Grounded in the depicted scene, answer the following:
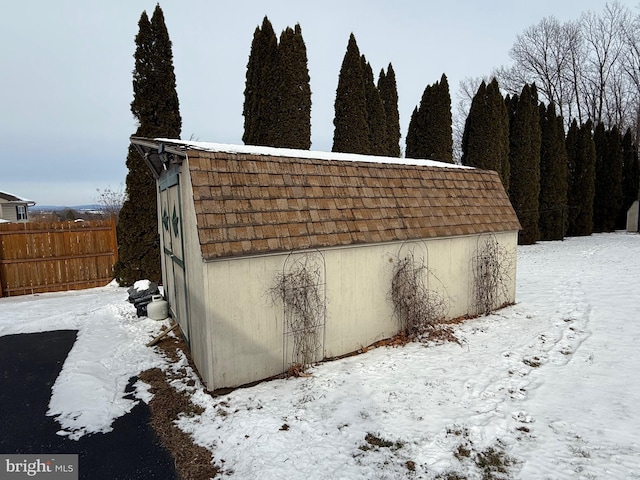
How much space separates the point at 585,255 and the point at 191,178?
1482cm

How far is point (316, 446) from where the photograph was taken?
3020mm

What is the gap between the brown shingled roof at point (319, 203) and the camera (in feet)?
13.2

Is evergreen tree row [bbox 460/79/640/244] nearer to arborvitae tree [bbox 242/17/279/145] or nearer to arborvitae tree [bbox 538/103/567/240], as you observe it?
arborvitae tree [bbox 538/103/567/240]

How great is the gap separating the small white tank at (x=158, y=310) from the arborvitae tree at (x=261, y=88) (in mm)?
7389

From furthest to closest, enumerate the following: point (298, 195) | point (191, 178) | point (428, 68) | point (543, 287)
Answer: point (428, 68), point (543, 287), point (298, 195), point (191, 178)

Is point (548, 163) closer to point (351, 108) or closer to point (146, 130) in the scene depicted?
point (351, 108)

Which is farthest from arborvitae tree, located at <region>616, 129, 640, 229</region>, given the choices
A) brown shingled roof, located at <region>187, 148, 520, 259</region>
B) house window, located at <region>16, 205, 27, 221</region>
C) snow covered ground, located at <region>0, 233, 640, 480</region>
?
house window, located at <region>16, 205, 27, 221</region>

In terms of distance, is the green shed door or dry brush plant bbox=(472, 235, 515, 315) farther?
dry brush plant bbox=(472, 235, 515, 315)

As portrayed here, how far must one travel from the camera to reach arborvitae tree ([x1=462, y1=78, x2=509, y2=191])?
1628 cm

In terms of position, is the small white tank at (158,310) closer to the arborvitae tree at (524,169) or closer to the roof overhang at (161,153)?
the roof overhang at (161,153)

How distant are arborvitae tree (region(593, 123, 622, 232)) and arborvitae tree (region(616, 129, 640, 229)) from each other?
118 cm

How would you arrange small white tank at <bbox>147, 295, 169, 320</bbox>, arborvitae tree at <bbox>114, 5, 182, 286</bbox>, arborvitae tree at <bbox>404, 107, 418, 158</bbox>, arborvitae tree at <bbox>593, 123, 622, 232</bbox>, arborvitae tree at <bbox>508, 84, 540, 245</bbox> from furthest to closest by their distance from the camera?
arborvitae tree at <bbox>593, 123, 622, 232</bbox>
arborvitae tree at <bbox>404, 107, 418, 158</bbox>
arborvitae tree at <bbox>508, 84, 540, 245</bbox>
arborvitae tree at <bbox>114, 5, 182, 286</bbox>
small white tank at <bbox>147, 295, 169, 320</bbox>

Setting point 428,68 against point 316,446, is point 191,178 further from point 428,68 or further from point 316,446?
point 428,68

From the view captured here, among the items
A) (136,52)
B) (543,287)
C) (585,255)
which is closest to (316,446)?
(543,287)
